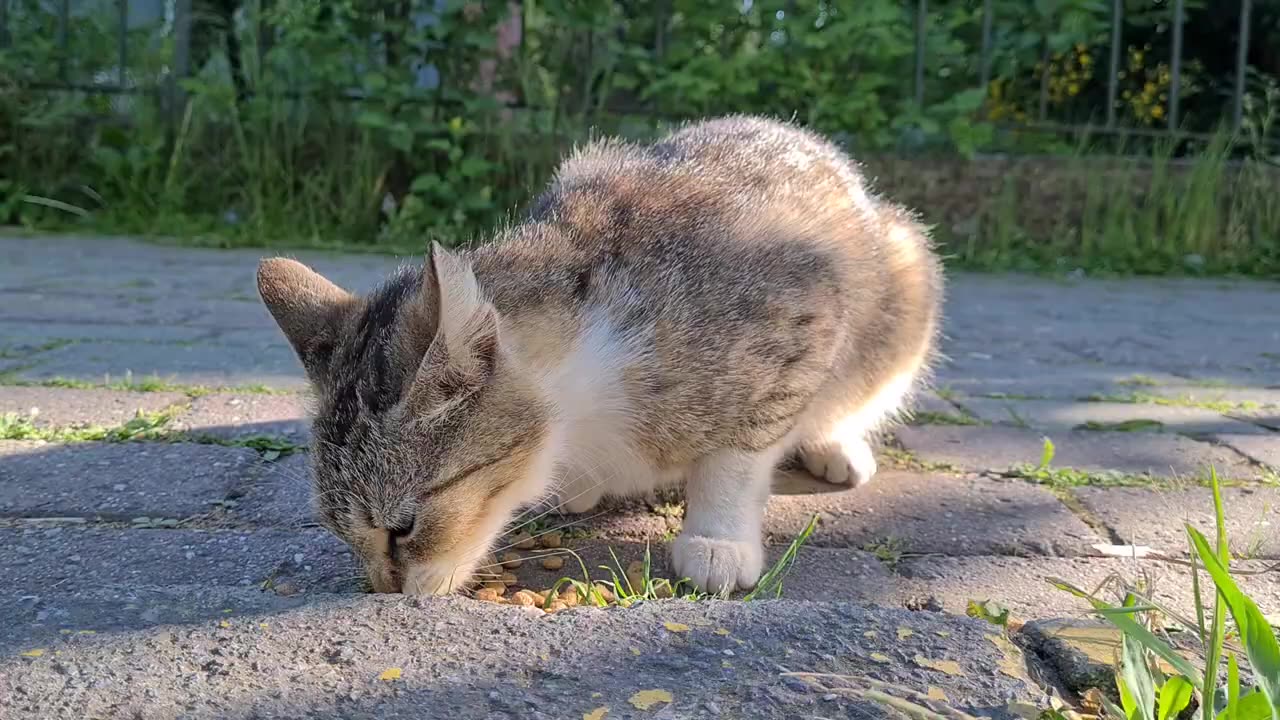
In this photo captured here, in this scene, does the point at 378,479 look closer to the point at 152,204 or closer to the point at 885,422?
the point at 885,422

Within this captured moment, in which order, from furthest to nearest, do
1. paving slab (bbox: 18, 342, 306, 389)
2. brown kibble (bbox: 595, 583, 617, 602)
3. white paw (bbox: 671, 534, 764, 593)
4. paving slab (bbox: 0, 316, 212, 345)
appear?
paving slab (bbox: 0, 316, 212, 345)
paving slab (bbox: 18, 342, 306, 389)
white paw (bbox: 671, 534, 764, 593)
brown kibble (bbox: 595, 583, 617, 602)

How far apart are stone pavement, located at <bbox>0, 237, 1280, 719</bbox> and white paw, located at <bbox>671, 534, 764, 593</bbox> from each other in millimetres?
121

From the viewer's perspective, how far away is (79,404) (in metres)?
3.04

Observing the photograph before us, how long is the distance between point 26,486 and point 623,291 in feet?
4.70

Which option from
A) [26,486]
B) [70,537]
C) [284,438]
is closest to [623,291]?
[284,438]

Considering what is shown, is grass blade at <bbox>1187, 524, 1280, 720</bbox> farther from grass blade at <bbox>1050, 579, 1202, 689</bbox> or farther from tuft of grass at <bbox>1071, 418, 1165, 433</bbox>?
tuft of grass at <bbox>1071, 418, 1165, 433</bbox>

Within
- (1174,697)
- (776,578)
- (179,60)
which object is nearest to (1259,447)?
(776,578)

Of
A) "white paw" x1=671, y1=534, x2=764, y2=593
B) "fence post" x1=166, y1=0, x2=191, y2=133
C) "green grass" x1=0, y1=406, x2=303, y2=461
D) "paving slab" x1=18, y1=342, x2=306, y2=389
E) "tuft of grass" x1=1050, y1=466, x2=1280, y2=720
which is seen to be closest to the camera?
"tuft of grass" x1=1050, y1=466, x2=1280, y2=720

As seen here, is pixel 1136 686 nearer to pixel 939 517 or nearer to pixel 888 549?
pixel 888 549

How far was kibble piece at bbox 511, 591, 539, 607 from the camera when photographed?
189 cm

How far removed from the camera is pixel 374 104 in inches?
293

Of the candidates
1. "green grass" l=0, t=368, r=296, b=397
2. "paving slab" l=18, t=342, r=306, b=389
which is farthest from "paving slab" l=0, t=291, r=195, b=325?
"green grass" l=0, t=368, r=296, b=397

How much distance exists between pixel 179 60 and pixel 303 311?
22.2ft

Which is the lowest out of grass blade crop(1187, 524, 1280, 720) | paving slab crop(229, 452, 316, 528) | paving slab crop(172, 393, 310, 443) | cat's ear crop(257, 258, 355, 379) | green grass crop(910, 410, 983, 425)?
green grass crop(910, 410, 983, 425)
